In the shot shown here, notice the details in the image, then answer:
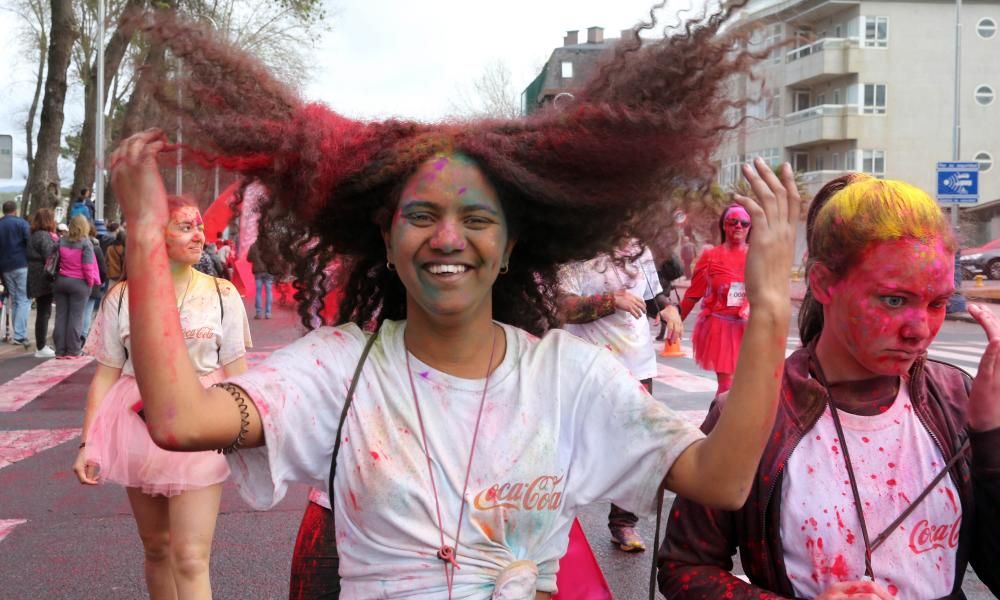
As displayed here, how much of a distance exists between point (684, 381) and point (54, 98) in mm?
18158

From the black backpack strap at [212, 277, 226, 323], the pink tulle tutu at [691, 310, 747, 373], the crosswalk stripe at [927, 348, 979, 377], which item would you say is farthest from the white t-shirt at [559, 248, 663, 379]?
the crosswalk stripe at [927, 348, 979, 377]

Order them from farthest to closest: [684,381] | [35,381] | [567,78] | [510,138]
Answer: [35,381], [684,381], [567,78], [510,138]

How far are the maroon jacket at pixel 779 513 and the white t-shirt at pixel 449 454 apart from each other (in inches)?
6.7

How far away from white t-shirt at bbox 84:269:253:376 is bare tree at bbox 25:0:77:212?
2006 cm

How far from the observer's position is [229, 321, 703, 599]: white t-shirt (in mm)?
2180

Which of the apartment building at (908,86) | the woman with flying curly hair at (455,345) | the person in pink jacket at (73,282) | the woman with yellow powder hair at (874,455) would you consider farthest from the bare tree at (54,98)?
the apartment building at (908,86)

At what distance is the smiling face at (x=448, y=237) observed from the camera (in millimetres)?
2346

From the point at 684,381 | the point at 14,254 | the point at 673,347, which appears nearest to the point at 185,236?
the point at 673,347

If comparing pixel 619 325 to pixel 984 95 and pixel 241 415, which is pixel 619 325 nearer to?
pixel 241 415

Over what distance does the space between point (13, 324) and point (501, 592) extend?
1594 centimetres

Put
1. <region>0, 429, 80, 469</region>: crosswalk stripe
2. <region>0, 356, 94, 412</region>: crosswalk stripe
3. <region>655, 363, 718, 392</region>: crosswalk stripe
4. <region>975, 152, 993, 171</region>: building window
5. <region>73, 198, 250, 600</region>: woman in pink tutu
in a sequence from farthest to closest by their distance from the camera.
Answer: <region>975, 152, 993, 171</region>: building window < <region>655, 363, 718, 392</region>: crosswalk stripe < <region>0, 356, 94, 412</region>: crosswalk stripe < <region>0, 429, 80, 469</region>: crosswalk stripe < <region>73, 198, 250, 600</region>: woman in pink tutu

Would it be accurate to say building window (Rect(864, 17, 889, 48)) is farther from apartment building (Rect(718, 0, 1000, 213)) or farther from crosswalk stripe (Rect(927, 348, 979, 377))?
crosswalk stripe (Rect(927, 348, 979, 377))

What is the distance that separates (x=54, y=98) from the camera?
24.1m

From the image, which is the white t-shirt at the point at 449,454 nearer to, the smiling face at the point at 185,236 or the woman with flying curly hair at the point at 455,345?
the woman with flying curly hair at the point at 455,345
